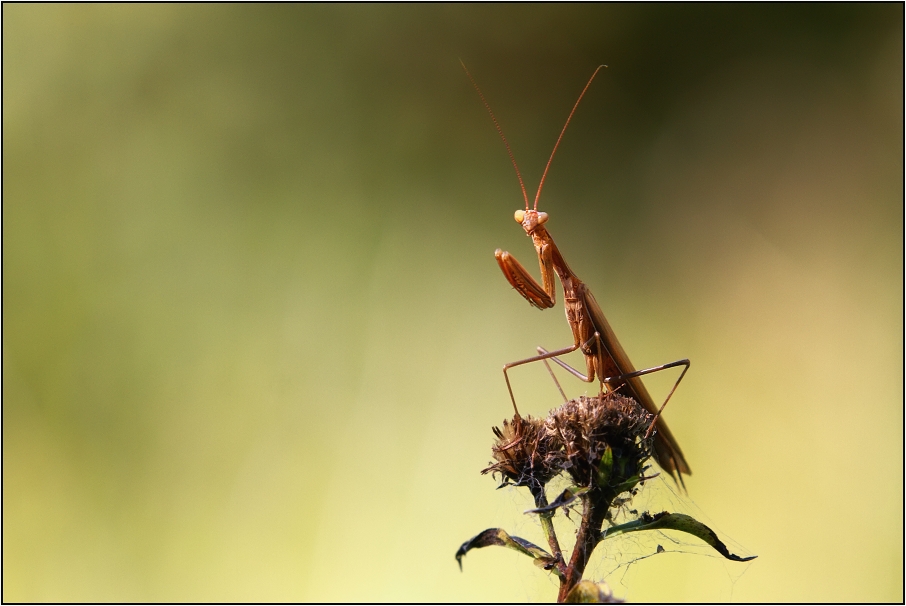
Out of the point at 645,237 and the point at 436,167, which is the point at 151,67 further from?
the point at 645,237

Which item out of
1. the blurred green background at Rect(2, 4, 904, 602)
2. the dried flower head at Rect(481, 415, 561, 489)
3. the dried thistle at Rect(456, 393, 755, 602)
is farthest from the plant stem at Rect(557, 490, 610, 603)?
the blurred green background at Rect(2, 4, 904, 602)

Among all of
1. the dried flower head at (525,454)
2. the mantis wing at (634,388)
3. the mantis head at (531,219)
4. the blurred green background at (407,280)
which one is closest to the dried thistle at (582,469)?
the dried flower head at (525,454)

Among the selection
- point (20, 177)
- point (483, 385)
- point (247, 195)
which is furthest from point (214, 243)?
point (483, 385)

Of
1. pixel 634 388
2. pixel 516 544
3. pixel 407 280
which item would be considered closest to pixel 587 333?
pixel 634 388

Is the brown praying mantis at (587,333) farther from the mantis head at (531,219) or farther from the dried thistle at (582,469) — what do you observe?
the dried thistle at (582,469)

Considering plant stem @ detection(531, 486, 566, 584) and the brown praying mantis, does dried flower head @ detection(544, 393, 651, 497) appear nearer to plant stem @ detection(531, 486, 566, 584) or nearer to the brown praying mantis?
plant stem @ detection(531, 486, 566, 584)
